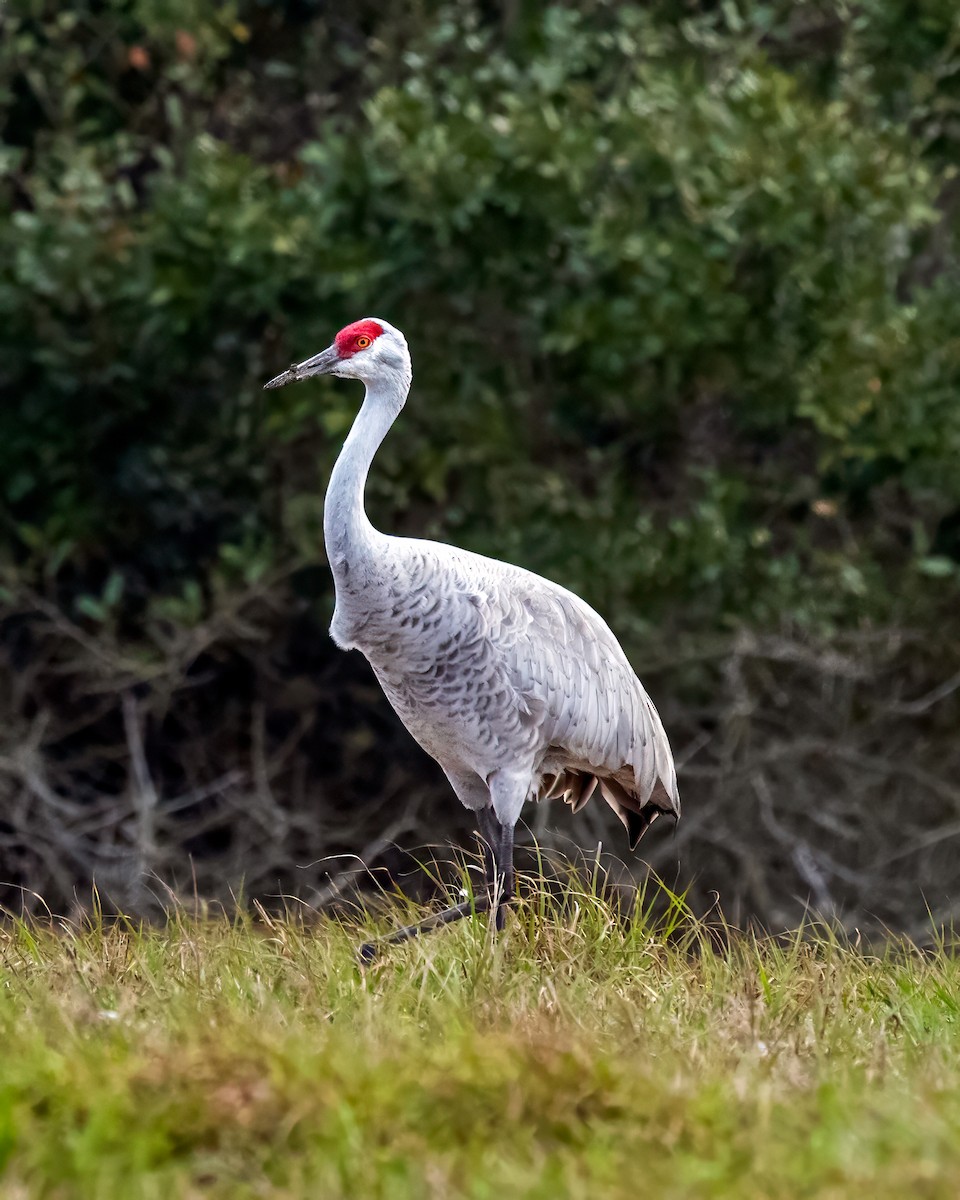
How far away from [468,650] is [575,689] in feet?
1.29

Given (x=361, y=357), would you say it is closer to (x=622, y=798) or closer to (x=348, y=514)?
(x=348, y=514)

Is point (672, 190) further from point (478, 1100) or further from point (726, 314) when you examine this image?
point (478, 1100)

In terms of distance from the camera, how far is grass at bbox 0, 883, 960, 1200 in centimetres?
291

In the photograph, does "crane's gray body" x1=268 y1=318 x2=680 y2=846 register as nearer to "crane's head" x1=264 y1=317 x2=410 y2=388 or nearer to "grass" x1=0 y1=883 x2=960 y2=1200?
"crane's head" x1=264 y1=317 x2=410 y2=388

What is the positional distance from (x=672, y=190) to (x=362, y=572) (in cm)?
274

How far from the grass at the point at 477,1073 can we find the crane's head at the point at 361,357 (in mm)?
1393

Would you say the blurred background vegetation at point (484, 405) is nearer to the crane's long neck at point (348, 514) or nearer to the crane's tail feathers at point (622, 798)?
the crane's tail feathers at point (622, 798)

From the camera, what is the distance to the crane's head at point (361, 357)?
4820mm

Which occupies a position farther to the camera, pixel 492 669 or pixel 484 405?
pixel 484 405

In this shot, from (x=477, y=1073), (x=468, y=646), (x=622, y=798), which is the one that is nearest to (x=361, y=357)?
(x=468, y=646)

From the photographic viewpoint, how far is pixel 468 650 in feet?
15.6

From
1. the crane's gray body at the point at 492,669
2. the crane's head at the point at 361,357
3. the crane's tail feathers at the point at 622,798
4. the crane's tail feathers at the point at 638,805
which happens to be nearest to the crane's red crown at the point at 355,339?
the crane's head at the point at 361,357

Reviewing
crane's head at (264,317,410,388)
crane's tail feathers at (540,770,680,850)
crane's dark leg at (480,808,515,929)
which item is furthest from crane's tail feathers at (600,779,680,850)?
crane's head at (264,317,410,388)

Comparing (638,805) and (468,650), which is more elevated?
(468,650)
